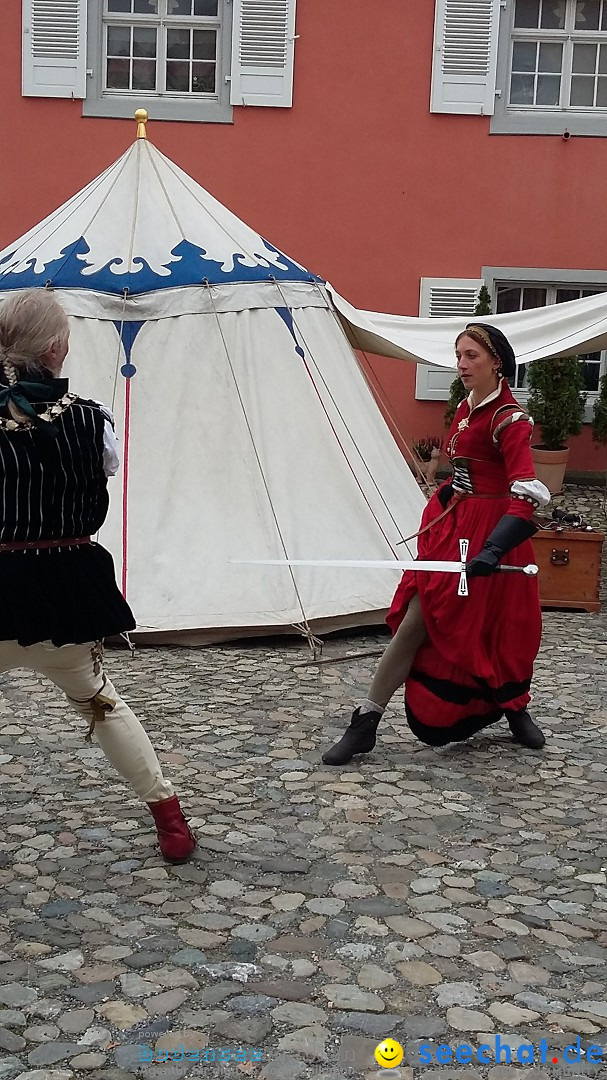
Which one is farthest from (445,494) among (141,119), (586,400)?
(586,400)

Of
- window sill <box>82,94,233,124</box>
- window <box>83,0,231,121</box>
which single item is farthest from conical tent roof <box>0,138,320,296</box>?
window <box>83,0,231,121</box>

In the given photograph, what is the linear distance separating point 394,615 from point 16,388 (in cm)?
175

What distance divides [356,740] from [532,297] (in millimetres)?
7675

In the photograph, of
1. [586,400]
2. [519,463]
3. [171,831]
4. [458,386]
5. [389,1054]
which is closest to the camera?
[389,1054]

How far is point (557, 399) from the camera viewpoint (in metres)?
10.3

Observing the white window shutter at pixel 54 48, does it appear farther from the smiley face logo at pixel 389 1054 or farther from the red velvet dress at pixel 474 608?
the smiley face logo at pixel 389 1054

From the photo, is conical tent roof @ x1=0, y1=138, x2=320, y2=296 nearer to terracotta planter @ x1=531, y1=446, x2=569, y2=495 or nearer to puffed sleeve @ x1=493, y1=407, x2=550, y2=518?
puffed sleeve @ x1=493, y1=407, x2=550, y2=518

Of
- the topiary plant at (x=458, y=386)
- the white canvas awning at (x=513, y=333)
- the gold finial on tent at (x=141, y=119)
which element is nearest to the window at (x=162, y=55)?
the topiary plant at (x=458, y=386)

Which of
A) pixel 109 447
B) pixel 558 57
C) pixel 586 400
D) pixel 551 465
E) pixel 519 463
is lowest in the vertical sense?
pixel 551 465

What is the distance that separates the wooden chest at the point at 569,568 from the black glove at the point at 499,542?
306cm

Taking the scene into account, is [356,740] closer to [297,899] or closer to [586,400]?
[297,899]

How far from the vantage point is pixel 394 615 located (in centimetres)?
427

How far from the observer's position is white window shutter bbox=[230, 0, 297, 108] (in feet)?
34.2

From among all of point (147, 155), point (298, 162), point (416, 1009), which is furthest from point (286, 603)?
point (298, 162)
